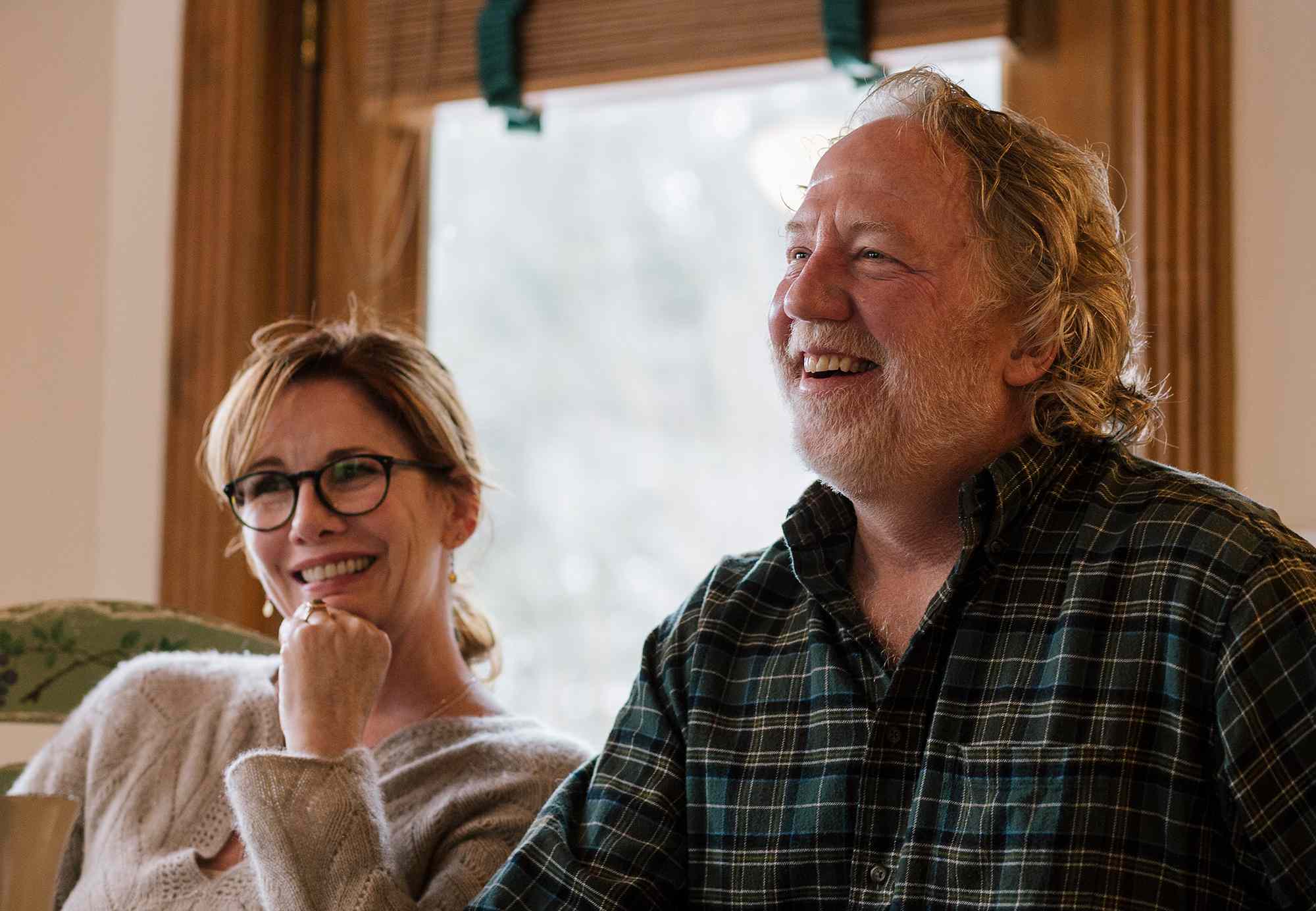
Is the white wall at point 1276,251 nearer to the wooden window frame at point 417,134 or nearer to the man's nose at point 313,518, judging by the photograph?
the wooden window frame at point 417,134

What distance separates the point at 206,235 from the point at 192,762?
3.36 ft

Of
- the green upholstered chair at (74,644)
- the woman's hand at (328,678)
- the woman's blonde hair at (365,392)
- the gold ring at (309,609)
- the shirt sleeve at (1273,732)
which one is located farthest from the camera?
the green upholstered chair at (74,644)

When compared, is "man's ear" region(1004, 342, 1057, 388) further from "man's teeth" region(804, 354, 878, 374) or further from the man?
"man's teeth" region(804, 354, 878, 374)

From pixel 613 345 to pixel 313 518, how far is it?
736 millimetres

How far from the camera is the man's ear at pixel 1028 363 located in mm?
1309

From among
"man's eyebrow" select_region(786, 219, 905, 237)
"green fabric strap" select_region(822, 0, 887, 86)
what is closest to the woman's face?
"man's eyebrow" select_region(786, 219, 905, 237)

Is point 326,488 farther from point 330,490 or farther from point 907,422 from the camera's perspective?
point 907,422

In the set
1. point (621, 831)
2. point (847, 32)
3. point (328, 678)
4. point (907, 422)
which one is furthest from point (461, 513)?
point (847, 32)

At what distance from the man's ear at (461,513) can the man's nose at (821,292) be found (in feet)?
2.08

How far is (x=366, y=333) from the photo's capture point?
183 centimetres

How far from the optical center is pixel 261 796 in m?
1.43

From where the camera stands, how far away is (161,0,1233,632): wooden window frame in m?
1.83

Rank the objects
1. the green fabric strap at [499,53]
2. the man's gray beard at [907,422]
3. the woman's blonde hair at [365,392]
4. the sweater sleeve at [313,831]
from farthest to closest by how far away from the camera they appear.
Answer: the green fabric strap at [499,53], the woman's blonde hair at [365,392], the sweater sleeve at [313,831], the man's gray beard at [907,422]

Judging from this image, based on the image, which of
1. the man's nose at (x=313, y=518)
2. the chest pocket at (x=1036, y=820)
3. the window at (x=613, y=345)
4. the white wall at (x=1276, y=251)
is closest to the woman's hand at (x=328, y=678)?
the man's nose at (x=313, y=518)
